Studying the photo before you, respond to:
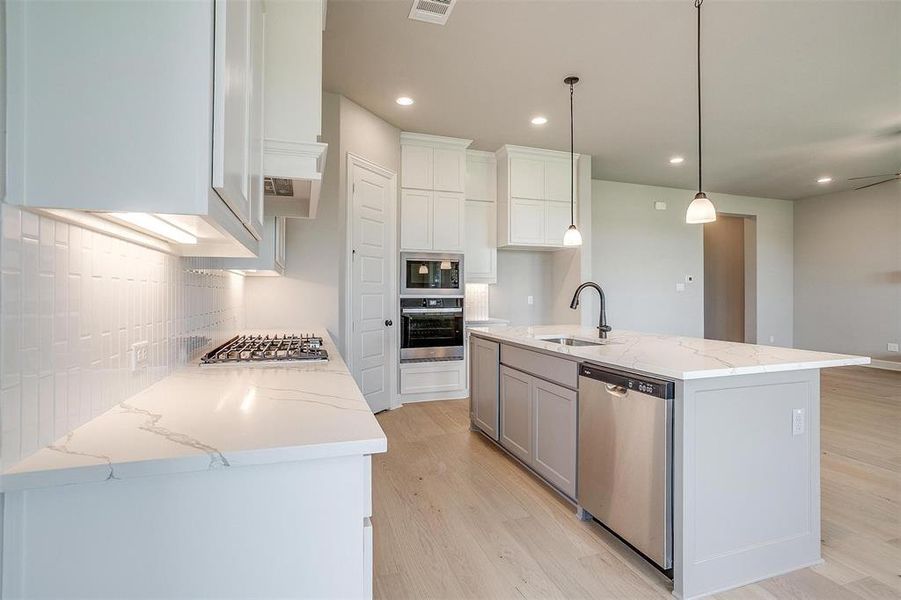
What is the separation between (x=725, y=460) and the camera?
1722 millimetres

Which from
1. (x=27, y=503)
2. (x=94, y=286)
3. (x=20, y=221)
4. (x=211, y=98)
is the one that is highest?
(x=211, y=98)

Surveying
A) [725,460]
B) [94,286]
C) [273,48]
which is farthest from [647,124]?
[94,286]

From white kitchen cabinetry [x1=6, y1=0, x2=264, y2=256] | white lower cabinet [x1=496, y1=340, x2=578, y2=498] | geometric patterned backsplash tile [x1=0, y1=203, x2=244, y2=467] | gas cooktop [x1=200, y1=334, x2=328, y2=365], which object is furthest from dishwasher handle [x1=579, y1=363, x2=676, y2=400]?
geometric patterned backsplash tile [x1=0, y1=203, x2=244, y2=467]

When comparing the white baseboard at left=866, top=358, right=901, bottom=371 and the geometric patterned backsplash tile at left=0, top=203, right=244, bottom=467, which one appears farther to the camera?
the white baseboard at left=866, top=358, right=901, bottom=371

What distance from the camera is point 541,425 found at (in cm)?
258

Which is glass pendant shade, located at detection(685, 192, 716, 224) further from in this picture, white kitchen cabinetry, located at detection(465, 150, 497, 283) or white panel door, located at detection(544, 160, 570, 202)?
white kitchen cabinetry, located at detection(465, 150, 497, 283)

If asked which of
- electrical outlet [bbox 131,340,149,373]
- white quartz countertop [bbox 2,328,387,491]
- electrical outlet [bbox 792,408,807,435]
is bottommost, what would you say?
electrical outlet [bbox 792,408,807,435]

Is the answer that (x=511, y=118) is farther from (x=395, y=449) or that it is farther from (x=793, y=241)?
(x=793, y=241)

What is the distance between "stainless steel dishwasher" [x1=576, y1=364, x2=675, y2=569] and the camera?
170cm

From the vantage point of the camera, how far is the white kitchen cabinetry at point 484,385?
320 cm

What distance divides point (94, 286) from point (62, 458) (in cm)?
43

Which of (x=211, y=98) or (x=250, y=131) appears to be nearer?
(x=211, y=98)

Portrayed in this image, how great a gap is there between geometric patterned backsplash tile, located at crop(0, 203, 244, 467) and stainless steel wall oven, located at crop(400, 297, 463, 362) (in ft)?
9.86

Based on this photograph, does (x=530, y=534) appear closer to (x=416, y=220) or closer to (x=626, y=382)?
(x=626, y=382)
